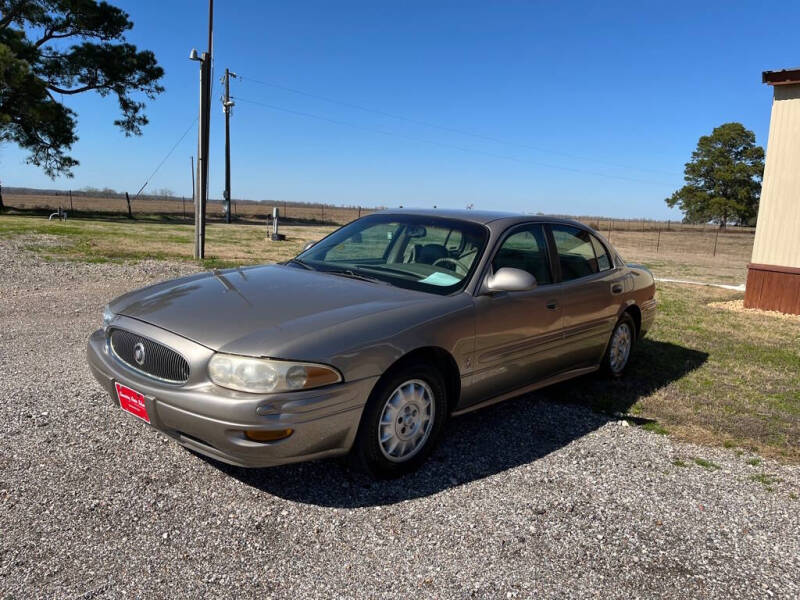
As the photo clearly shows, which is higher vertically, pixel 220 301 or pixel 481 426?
pixel 220 301

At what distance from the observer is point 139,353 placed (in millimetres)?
3193

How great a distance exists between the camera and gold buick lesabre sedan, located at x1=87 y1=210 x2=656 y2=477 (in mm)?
2852

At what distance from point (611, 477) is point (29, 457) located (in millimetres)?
3365

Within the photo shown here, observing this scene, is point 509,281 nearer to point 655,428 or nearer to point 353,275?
point 353,275

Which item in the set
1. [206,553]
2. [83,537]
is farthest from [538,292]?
[83,537]

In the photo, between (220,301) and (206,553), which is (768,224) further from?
(206,553)

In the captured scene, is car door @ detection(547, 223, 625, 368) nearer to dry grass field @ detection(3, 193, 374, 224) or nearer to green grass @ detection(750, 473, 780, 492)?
green grass @ detection(750, 473, 780, 492)

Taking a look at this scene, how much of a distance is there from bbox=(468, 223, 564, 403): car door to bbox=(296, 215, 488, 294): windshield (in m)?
0.21

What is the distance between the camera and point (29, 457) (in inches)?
134

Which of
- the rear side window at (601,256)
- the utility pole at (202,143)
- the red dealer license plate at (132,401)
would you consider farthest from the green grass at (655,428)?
the utility pole at (202,143)

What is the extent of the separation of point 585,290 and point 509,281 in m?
1.26

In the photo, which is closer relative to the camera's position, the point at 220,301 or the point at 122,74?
the point at 220,301

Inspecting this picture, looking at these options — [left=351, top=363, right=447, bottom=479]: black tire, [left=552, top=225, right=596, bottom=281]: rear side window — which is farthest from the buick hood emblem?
[left=552, top=225, right=596, bottom=281]: rear side window

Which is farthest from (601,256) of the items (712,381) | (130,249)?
(130,249)
